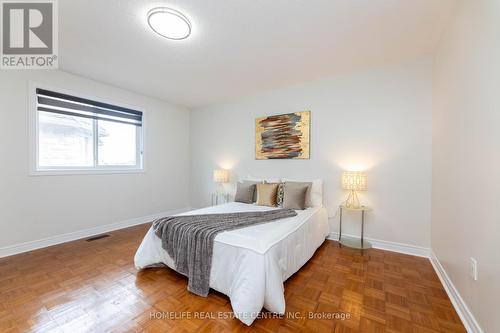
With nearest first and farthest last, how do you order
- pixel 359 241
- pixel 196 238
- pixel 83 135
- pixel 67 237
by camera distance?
pixel 196 238
pixel 359 241
pixel 67 237
pixel 83 135

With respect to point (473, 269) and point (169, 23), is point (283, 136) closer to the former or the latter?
point (169, 23)

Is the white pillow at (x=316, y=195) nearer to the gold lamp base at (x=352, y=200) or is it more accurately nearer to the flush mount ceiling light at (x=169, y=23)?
the gold lamp base at (x=352, y=200)

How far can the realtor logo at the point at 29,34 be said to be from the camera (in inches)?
71.1

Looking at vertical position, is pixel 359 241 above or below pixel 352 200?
below

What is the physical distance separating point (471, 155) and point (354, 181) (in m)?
1.34

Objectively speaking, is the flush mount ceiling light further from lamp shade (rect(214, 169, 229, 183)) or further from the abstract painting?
lamp shade (rect(214, 169, 229, 183))

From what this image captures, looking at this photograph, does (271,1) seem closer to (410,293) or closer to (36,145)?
(410,293)

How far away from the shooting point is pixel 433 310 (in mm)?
1615

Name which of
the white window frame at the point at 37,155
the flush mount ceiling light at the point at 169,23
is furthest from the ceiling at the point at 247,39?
the white window frame at the point at 37,155

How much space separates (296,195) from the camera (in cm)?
294

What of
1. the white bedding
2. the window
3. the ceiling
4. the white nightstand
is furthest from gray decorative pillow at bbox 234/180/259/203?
the window

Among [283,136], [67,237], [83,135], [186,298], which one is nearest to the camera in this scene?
[186,298]

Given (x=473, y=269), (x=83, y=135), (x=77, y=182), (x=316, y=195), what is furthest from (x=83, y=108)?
(x=473, y=269)

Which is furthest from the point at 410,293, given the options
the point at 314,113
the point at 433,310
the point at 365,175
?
the point at 314,113
